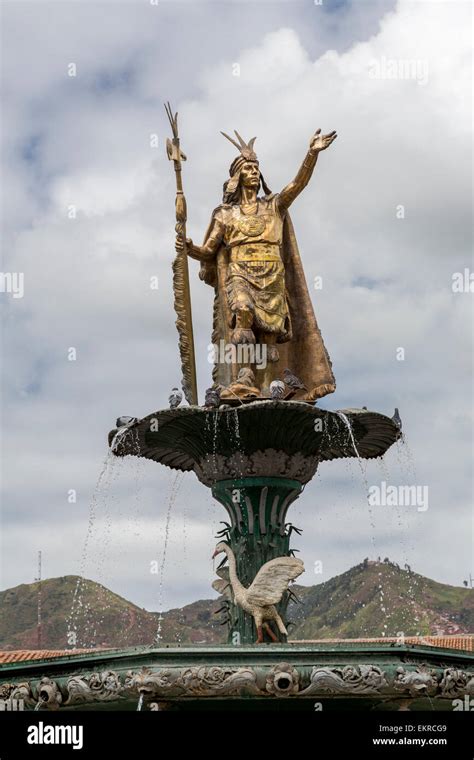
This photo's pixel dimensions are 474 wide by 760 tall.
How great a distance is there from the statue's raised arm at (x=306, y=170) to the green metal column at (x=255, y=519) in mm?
4598

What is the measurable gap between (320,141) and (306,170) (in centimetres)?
60

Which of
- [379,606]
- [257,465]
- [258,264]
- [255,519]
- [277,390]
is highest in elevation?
[258,264]

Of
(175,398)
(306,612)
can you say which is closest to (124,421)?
(175,398)

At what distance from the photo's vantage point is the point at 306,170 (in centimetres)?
1953

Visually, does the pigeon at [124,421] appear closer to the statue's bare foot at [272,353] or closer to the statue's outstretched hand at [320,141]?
the statue's bare foot at [272,353]

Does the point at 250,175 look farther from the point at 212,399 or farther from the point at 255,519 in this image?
the point at 255,519

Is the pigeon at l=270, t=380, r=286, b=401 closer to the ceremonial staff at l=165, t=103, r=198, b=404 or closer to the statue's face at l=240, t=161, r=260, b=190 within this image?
the ceremonial staff at l=165, t=103, r=198, b=404

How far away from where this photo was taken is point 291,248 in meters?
20.2

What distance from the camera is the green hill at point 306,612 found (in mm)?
47844

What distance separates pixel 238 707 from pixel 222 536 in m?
4.07

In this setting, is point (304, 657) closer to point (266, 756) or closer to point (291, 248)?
point (266, 756)

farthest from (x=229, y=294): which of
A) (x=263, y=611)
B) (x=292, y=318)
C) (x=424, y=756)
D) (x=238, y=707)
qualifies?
(x=424, y=756)

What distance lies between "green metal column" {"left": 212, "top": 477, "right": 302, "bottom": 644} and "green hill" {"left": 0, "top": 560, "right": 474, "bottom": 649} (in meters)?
26.8

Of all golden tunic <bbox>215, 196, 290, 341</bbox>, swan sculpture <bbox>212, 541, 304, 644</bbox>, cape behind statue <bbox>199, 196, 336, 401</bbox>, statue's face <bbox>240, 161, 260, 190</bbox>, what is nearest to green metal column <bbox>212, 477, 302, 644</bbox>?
swan sculpture <bbox>212, 541, 304, 644</bbox>
